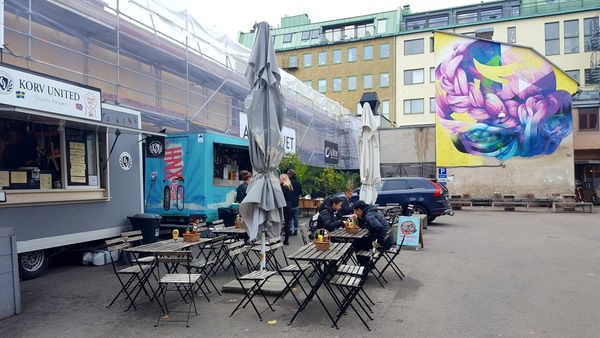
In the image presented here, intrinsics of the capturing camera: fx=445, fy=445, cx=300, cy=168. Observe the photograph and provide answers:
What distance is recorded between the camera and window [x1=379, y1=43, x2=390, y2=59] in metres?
45.6

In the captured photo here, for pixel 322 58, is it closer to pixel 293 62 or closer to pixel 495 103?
pixel 293 62

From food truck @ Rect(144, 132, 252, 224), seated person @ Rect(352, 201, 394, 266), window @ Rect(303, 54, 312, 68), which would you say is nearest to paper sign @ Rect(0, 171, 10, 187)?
food truck @ Rect(144, 132, 252, 224)

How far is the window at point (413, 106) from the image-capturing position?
44.2 metres

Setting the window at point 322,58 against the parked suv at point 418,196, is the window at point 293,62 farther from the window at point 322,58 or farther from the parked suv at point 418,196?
the parked suv at point 418,196

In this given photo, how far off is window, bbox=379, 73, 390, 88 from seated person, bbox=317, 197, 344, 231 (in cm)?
4001

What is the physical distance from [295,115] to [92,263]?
15000 millimetres

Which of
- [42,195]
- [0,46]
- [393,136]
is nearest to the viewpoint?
[0,46]

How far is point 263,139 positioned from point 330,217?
2.13m

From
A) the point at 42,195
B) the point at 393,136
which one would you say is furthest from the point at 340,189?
the point at 42,195

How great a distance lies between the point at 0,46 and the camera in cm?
688

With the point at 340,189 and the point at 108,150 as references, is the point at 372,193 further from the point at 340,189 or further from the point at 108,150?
the point at 340,189

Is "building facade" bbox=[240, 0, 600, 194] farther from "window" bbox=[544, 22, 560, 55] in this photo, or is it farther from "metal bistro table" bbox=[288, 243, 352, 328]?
"metal bistro table" bbox=[288, 243, 352, 328]

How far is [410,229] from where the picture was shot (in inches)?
393

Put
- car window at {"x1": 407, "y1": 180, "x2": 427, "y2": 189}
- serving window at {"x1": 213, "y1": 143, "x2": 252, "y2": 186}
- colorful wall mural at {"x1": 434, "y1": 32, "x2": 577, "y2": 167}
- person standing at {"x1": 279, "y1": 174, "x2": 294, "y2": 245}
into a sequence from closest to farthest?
person standing at {"x1": 279, "y1": 174, "x2": 294, "y2": 245}, serving window at {"x1": 213, "y1": 143, "x2": 252, "y2": 186}, car window at {"x1": 407, "y1": 180, "x2": 427, "y2": 189}, colorful wall mural at {"x1": 434, "y1": 32, "x2": 577, "y2": 167}
